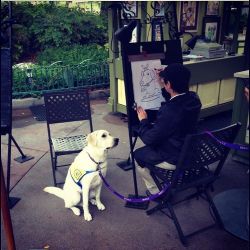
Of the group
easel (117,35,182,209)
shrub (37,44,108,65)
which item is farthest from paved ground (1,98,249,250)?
shrub (37,44,108,65)

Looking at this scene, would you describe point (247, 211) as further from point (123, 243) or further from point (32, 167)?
point (32, 167)

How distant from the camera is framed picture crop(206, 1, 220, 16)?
8462 millimetres

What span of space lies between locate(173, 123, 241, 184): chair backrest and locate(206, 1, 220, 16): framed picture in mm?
6670

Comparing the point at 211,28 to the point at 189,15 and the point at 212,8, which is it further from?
the point at 189,15

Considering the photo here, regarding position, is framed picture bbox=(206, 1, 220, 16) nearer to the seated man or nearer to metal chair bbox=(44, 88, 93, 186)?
metal chair bbox=(44, 88, 93, 186)

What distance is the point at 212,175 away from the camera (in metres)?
Result: 3.21

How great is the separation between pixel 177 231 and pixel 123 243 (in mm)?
616

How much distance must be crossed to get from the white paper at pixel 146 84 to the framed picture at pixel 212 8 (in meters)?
5.54

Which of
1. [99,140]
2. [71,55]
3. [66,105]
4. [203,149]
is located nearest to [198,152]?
[203,149]

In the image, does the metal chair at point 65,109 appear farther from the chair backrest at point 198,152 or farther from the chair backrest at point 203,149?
the chair backrest at point 203,149

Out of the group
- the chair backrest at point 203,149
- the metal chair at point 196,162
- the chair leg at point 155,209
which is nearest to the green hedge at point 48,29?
the chair leg at point 155,209

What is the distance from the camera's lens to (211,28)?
8.69 metres

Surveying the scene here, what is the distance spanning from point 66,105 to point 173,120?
76.3 inches

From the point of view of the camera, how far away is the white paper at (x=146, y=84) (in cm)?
374
